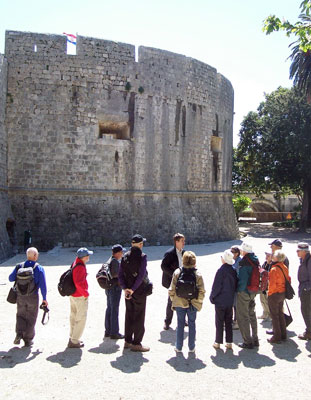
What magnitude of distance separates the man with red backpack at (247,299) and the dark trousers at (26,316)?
8.25ft

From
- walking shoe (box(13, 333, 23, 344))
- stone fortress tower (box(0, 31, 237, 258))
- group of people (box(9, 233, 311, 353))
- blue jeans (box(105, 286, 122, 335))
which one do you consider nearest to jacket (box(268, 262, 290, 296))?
group of people (box(9, 233, 311, 353))

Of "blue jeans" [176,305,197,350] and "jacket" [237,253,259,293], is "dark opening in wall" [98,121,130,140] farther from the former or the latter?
"blue jeans" [176,305,197,350]

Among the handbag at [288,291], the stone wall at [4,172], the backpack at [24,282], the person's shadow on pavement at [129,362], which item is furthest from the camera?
the stone wall at [4,172]

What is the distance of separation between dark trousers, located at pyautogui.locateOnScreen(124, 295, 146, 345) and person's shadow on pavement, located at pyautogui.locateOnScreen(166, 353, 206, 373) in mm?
496

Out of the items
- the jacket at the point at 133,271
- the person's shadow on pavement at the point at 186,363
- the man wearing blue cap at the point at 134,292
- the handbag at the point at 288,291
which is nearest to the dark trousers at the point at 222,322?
the person's shadow on pavement at the point at 186,363

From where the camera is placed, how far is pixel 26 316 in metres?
4.67

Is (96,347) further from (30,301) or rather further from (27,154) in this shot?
(27,154)

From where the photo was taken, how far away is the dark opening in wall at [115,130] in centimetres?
1354

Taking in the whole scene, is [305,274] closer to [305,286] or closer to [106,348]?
[305,286]

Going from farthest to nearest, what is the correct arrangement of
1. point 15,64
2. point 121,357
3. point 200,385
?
point 15,64
point 121,357
point 200,385

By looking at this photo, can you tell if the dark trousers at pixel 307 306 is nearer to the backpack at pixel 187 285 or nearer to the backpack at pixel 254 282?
the backpack at pixel 254 282

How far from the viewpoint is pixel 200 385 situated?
3.78 meters

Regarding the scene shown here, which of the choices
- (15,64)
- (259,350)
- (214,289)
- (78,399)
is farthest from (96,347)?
(15,64)

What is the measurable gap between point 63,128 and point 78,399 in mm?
10438
